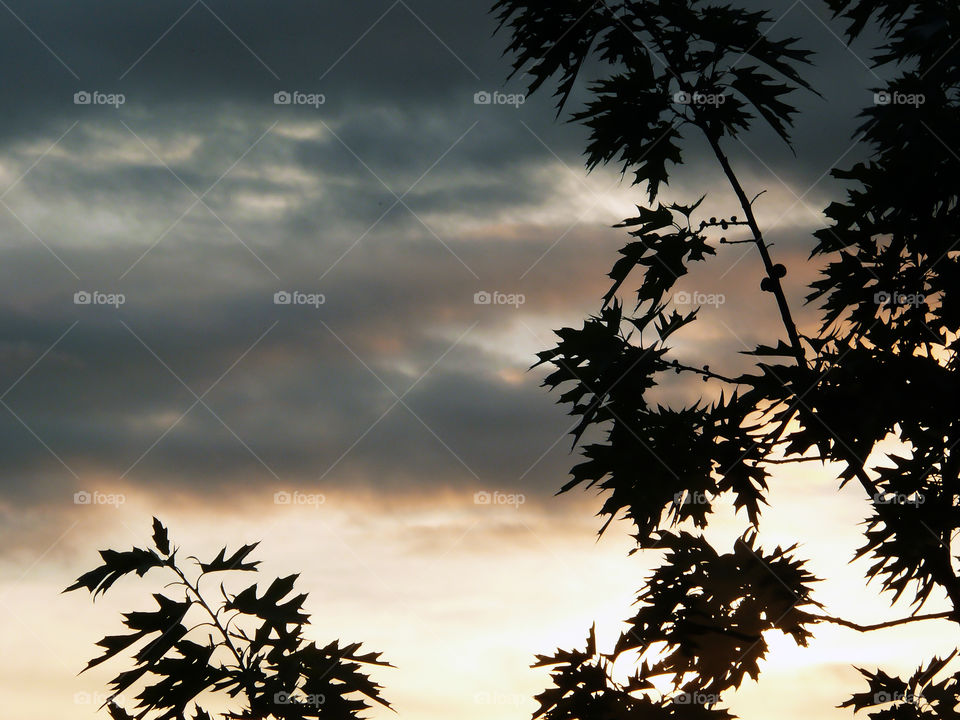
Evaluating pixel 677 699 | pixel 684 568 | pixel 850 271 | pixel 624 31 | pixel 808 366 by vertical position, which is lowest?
pixel 677 699

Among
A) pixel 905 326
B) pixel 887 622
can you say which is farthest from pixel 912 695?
pixel 905 326

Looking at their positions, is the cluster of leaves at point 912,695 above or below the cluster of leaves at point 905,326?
below

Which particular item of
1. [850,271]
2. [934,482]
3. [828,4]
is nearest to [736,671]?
[934,482]

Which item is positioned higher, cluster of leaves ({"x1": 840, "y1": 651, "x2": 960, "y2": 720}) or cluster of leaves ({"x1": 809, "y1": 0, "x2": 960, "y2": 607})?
cluster of leaves ({"x1": 809, "y1": 0, "x2": 960, "y2": 607})

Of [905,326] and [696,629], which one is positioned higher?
[905,326]

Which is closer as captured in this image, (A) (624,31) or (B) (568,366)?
(B) (568,366)

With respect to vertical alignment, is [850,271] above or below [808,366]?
above

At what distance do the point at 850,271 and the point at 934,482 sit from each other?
1.34m

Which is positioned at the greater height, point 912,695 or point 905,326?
point 905,326

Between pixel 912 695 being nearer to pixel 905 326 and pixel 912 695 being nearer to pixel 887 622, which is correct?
pixel 887 622

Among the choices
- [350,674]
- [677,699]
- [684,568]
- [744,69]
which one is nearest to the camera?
[350,674]

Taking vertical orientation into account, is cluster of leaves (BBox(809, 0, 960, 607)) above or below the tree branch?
above

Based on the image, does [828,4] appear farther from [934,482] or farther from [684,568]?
[684,568]

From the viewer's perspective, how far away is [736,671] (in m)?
5.29
